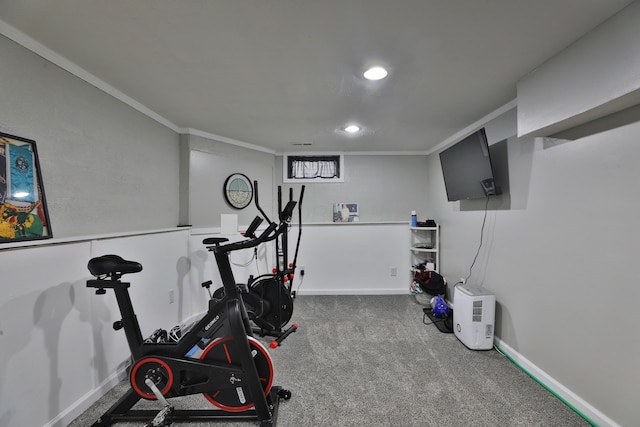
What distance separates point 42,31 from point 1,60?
0.27m

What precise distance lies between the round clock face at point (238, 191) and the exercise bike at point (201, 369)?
6.64 ft

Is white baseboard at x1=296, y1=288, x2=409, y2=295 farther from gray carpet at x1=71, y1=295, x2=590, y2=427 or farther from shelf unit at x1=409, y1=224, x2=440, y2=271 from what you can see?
gray carpet at x1=71, y1=295, x2=590, y2=427

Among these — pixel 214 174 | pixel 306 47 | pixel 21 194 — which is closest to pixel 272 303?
pixel 214 174

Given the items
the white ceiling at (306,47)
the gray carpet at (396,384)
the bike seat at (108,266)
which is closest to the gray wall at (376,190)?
the white ceiling at (306,47)

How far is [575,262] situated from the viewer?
1.73m

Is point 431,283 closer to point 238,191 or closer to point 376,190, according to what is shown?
point 376,190

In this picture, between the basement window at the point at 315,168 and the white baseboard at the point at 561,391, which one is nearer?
the white baseboard at the point at 561,391

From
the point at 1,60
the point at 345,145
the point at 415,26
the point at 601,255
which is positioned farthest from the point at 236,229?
the point at 601,255

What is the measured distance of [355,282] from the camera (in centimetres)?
421

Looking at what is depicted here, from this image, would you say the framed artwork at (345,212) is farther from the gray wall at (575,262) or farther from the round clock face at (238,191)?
the gray wall at (575,262)

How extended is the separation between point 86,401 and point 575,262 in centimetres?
346

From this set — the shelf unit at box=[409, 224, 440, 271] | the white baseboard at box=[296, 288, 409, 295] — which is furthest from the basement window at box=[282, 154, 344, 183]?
the white baseboard at box=[296, 288, 409, 295]

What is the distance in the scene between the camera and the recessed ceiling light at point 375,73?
1.77 meters

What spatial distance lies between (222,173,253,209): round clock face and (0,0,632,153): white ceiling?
115 centimetres
